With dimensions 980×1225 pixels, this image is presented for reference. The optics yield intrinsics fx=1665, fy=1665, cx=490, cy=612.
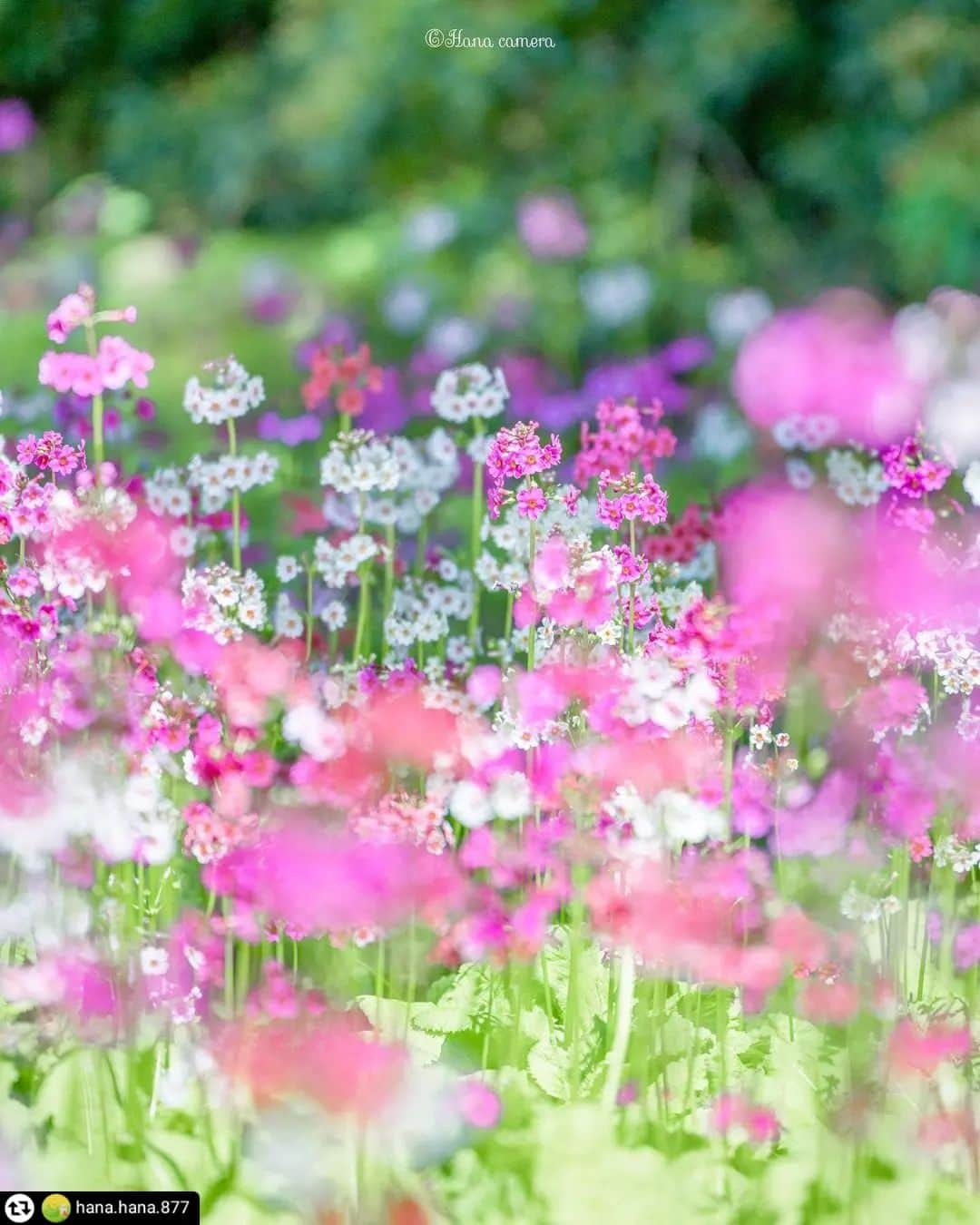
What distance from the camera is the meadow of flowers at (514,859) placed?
1.59 meters

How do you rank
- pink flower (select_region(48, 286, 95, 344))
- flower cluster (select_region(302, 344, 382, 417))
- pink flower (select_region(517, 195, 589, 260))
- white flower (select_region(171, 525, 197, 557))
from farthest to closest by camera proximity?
pink flower (select_region(517, 195, 589, 260)) < flower cluster (select_region(302, 344, 382, 417)) < white flower (select_region(171, 525, 197, 557)) < pink flower (select_region(48, 286, 95, 344))

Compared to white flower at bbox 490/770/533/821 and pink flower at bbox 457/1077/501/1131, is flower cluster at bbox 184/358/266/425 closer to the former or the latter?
white flower at bbox 490/770/533/821

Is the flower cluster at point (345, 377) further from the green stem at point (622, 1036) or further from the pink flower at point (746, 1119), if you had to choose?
the pink flower at point (746, 1119)

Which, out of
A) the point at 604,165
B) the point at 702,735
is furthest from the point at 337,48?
the point at 702,735

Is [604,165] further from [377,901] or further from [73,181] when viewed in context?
[377,901]

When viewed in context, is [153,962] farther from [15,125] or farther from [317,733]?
[15,125]

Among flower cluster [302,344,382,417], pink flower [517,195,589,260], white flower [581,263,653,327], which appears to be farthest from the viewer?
pink flower [517,195,589,260]

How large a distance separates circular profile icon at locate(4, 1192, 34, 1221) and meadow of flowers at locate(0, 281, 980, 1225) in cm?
2

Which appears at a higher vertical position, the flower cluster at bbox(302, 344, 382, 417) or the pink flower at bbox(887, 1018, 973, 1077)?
the flower cluster at bbox(302, 344, 382, 417)

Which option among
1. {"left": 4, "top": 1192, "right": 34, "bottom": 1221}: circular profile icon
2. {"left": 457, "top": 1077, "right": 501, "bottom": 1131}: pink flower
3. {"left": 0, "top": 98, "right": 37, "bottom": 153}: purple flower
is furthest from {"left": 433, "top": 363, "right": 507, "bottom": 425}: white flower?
{"left": 0, "top": 98, "right": 37, "bottom": 153}: purple flower

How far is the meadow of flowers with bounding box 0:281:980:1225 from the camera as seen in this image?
5.21 feet

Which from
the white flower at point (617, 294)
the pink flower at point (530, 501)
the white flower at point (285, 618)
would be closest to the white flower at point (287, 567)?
the white flower at point (285, 618)

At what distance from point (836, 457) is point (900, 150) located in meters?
3.79

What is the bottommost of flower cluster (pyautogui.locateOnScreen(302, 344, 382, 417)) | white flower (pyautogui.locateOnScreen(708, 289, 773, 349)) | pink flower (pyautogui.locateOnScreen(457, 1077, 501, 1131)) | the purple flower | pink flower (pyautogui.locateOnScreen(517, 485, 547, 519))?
pink flower (pyautogui.locateOnScreen(457, 1077, 501, 1131))
